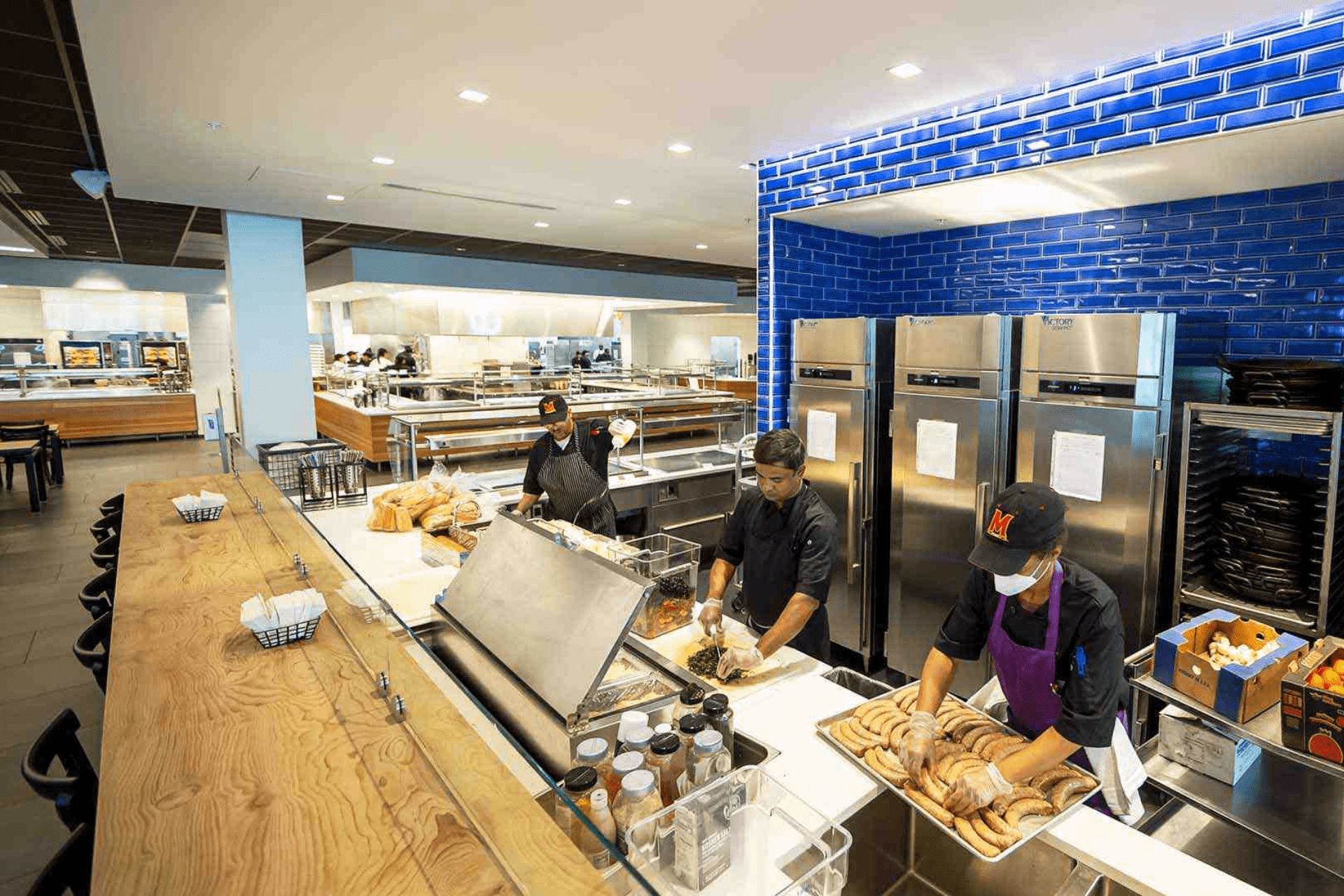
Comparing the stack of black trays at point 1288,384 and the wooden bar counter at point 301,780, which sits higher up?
the stack of black trays at point 1288,384

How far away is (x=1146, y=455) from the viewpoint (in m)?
2.89

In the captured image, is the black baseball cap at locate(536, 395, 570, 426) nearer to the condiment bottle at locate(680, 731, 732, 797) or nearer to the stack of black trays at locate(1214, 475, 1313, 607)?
the condiment bottle at locate(680, 731, 732, 797)

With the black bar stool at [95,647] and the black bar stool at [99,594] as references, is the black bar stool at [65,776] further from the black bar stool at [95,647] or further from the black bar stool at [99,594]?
the black bar stool at [99,594]

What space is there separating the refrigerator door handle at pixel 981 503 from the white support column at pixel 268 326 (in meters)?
5.25

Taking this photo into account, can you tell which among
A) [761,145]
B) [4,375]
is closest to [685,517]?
[761,145]

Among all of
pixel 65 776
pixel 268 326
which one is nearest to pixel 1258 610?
pixel 65 776

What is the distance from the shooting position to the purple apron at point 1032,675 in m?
1.84

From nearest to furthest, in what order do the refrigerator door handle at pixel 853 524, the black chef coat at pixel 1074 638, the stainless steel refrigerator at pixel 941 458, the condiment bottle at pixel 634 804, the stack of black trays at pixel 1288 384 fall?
the condiment bottle at pixel 634 804
the black chef coat at pixel 1074 638
the stack of black trays at pixel 1288 384
the stainless steel refrigerator at pixel 941 458
the refrigerator door handle at pixel 853 524

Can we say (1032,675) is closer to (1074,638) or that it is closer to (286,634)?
(1074,638)

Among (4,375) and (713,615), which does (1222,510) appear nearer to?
(713,615)

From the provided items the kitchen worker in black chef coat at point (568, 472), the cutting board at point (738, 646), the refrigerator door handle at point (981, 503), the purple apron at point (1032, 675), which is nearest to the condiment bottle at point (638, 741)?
the cutting board at point (738, 646)

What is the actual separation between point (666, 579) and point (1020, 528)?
103cm

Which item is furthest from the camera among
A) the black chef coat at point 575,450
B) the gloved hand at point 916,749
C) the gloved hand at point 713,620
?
the black chef coat at point 575,450

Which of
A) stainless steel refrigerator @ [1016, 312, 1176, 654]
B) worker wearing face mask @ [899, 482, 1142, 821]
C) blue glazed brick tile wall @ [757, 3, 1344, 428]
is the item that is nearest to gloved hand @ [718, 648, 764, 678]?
worker wearing face mask @ [899, 482, 1142, 821]
